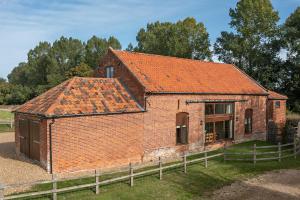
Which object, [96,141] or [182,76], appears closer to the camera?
[96,141]

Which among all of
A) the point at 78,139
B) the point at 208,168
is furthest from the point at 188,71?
the point at 78,139

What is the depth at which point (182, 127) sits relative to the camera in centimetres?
2355

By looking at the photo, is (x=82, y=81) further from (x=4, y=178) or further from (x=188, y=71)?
(x=188, y=71)

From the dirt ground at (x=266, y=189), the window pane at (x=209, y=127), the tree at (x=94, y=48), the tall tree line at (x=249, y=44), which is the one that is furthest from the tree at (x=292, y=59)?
the tree at (x=94, y=48)

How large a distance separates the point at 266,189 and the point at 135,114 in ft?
30.2

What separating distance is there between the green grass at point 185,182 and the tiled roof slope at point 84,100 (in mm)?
4200

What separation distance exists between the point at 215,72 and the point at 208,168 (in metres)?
13.0

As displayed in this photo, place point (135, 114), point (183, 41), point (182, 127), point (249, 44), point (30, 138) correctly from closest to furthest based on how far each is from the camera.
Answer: point (30, 138) → point (135, 114) → point (182, 127) → point (249, 44) → point (183, 41)

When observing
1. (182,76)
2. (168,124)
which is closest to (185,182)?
(168,124)

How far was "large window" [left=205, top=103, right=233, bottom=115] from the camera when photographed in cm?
2533

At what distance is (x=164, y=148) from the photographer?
72.8 feet

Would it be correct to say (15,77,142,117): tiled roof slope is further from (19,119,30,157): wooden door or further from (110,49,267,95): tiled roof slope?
(110,49,267,95): tiled roof slope

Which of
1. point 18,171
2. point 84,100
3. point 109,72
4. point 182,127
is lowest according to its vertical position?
point 18,171

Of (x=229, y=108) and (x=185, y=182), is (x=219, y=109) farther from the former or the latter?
(x=185, y=182)
